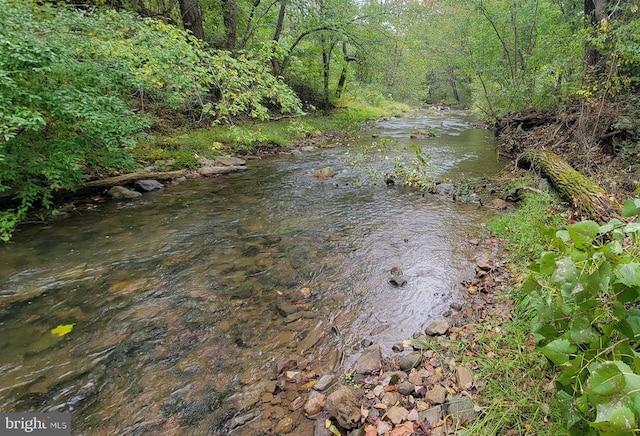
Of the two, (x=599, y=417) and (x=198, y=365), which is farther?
(x=198, y=365)

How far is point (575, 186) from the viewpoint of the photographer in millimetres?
5074

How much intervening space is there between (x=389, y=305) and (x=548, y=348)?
6.91 feet

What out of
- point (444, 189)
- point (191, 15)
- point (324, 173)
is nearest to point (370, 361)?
point (444, 189)

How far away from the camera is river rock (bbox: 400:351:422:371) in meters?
2.65

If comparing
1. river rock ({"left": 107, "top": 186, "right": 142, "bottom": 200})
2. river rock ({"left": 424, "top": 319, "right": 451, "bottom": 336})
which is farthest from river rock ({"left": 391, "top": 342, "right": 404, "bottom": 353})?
river rock ({"left": 107, "top": 186, "right": 142, "bottom": 200})

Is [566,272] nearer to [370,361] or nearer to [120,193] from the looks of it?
[370,361]

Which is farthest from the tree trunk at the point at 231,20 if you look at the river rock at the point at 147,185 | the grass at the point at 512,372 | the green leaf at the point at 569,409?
the green leaf at the point at 569,409

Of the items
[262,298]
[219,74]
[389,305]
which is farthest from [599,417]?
[219,74]

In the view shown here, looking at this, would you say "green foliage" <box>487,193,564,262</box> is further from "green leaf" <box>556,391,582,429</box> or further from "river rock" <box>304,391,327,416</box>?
"river rock" <box>304,391,327,416</box>

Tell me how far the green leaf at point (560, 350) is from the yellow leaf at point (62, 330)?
3.95m

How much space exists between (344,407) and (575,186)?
5093 millimetres

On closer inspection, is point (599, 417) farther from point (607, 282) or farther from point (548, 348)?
point (607, 282)

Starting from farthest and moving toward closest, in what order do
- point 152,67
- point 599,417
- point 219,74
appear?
point 219,74
point 152,67
point 599,417

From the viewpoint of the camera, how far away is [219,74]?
6.43m
